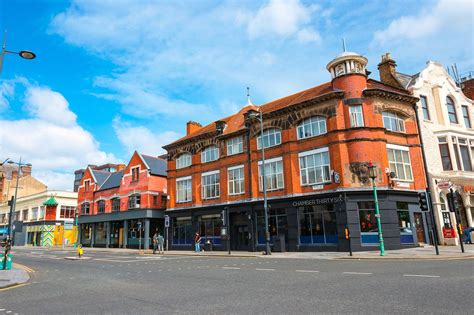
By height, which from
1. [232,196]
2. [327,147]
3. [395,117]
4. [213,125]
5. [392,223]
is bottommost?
[392,223]

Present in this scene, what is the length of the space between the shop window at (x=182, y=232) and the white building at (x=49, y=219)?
102ft

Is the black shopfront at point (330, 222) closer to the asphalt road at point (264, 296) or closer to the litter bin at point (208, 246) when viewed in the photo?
the litter bin at point (208, 246)

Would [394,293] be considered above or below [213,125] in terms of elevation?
below

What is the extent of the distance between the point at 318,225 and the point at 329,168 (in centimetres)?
438

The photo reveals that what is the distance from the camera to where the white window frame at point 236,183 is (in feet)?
104

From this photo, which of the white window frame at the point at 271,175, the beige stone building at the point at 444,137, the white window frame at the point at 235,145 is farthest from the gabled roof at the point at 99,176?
the beige stone building at the point at 444,137

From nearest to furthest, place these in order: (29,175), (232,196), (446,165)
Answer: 1. (446,165)
2. (232,196)
3. (29,175)

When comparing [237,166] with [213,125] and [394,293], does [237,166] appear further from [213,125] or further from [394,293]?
[394,293]

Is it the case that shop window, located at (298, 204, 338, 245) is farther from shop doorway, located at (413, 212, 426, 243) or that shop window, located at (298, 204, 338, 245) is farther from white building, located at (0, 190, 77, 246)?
white building, located at (0, 190, 77, 246)

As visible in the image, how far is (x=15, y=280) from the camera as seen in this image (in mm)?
12891

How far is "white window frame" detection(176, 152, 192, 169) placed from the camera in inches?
1489

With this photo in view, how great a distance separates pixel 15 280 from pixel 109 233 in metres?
34.8

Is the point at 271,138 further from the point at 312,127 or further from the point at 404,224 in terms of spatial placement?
the point at 404,224

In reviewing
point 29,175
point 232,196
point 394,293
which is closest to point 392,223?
point 232,196
